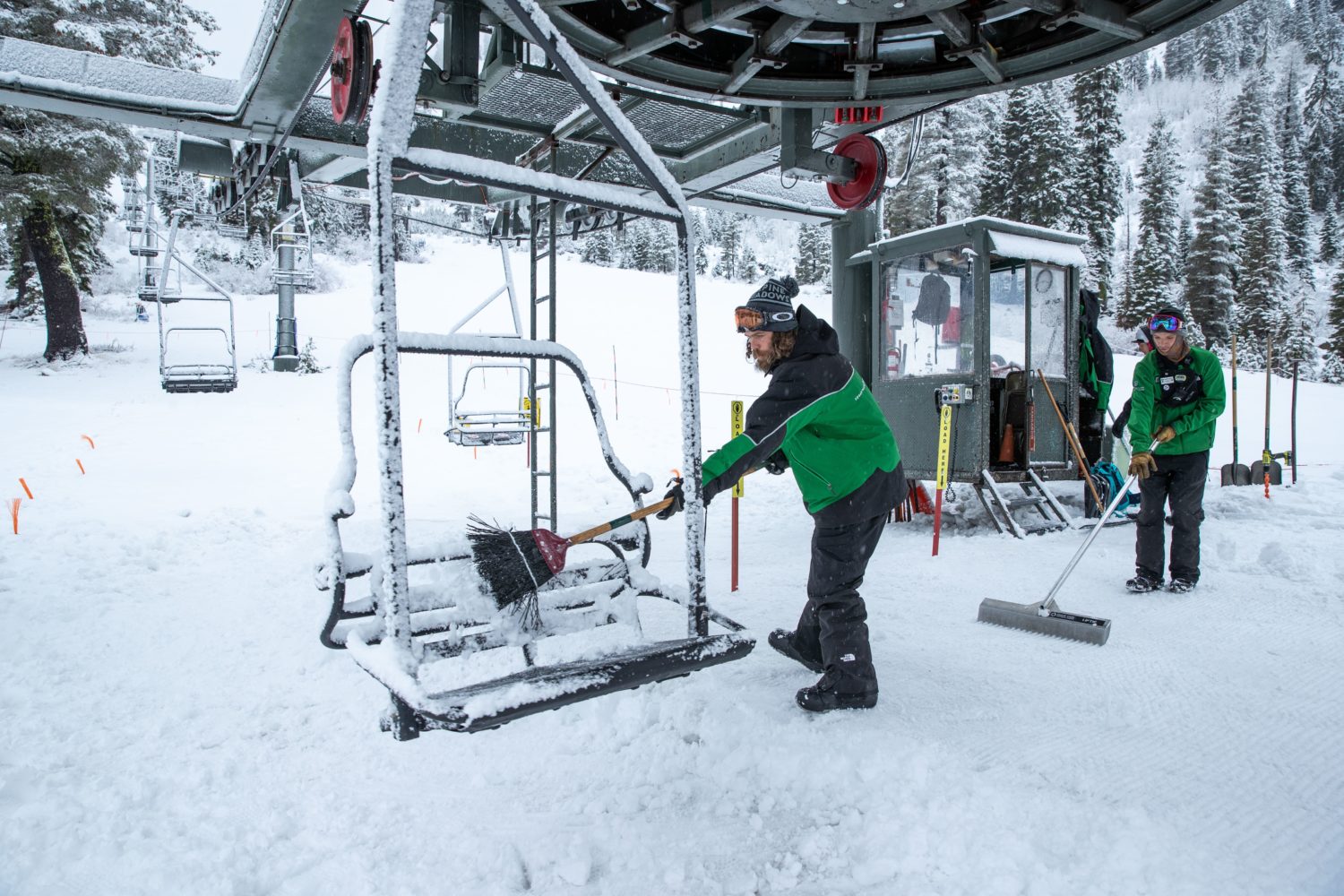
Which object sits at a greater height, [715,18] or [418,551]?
[715,18]

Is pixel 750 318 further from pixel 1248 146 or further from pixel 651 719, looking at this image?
pixel 1248 146

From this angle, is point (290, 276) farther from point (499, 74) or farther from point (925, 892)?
point (925, 892)

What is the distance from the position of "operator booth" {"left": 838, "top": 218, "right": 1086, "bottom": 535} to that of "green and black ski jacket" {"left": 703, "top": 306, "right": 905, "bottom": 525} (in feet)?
14.3

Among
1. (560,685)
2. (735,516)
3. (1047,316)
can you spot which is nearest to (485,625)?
(560,685)

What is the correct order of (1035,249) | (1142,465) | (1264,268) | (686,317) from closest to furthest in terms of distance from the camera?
(686,317) < (1142,465) < (1035,249) < (1264,268)

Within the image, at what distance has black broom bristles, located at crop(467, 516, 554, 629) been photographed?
8.82ft

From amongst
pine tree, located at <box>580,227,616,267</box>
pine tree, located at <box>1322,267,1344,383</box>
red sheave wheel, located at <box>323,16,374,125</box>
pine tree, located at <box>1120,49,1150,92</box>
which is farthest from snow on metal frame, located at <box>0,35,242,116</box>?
pine tree, located at <box>1120,49,1150,92</box>

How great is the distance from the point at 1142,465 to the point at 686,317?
393 centimetres

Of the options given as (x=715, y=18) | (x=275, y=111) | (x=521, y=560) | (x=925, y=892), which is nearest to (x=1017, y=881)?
(x=925, y=892)

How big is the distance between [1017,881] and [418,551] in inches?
86.8

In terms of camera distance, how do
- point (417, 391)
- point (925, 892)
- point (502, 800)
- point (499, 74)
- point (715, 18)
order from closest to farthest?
point (925, 892) → point (502, 800) → point (715, 18) → point (499, 74) → point (417, 391)

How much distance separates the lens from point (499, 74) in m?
4.52

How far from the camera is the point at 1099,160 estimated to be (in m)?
30.2

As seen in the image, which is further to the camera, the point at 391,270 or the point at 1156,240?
the point at 1156,240
